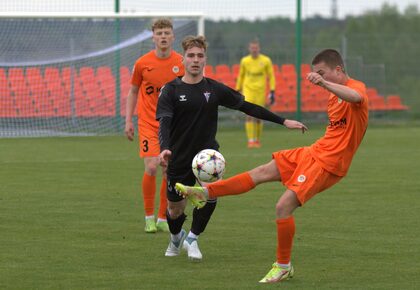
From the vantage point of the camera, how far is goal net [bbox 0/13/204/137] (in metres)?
23.0

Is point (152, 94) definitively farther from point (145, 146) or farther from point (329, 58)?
point (329, 58)

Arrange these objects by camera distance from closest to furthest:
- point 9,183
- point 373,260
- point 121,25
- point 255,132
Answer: point 373,260, point 9,183, point 255,132, point 121,25

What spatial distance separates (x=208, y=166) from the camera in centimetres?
797

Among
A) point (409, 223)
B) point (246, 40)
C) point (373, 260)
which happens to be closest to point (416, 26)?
point (246, 40)

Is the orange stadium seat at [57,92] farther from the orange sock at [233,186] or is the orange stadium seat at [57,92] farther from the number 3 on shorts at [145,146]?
the orange sock at [233,186]

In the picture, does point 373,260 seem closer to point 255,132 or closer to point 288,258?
point 288,258

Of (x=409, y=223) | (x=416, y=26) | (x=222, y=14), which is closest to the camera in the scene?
(x=409, y=223)

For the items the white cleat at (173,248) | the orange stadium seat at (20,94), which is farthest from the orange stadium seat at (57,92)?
the white cleat at (173,248)

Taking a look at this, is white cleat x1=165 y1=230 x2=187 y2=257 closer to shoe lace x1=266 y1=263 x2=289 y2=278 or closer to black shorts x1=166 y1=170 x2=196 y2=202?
black shorts x1=166 y1=170 x2=196 y2=202

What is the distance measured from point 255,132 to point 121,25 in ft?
18.7

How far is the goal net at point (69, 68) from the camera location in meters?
23.0

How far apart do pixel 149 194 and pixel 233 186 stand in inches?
106

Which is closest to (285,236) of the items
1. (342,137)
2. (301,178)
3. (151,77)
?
(301,178)

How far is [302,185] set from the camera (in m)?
7.56
